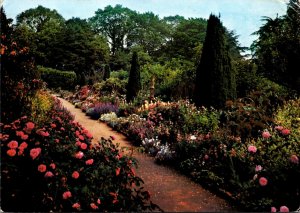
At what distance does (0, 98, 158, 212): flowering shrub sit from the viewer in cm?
389

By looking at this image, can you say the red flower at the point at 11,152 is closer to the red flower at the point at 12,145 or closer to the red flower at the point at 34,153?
the red flower at the point at 12,145

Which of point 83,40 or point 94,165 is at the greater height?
point 83,40

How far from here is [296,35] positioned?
12.2m

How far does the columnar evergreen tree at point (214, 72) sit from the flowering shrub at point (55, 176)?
637cm

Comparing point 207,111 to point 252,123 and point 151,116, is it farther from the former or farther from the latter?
point 252,123

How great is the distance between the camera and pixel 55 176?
4.07 metres

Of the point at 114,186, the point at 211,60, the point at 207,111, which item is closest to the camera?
the point at 114,186

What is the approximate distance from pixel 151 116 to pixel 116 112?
10.8ft

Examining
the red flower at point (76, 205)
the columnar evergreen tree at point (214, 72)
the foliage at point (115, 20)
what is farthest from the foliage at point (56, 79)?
the red flower at point (76, 205)

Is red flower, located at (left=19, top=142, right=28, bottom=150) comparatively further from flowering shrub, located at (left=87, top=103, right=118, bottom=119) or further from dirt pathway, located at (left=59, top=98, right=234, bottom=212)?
flowering shrub, located at (left=87, top=103, right=118, bottom=119)

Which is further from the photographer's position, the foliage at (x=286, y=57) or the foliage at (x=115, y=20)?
the foliage at (x=115, y=20)

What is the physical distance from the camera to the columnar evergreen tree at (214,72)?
418 inches

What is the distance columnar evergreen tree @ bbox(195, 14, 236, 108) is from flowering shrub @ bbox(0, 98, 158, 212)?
20.9ft

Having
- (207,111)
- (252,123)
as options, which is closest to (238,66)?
(207,111)
